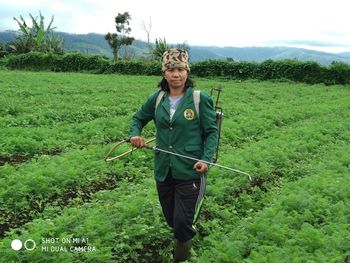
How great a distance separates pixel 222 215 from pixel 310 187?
1986mm

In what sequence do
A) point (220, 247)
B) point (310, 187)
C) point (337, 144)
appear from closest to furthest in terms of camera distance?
1. point (220, 247)
2. point (310, 187)
3. point (337, 144)

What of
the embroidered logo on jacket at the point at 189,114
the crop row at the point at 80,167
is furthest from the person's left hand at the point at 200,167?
the crop row at the point at 80,167

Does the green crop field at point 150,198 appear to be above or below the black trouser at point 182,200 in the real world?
below

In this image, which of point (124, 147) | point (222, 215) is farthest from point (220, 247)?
point (124, 147)

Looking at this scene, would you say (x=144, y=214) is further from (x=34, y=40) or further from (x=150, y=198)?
(x=34, y=40)

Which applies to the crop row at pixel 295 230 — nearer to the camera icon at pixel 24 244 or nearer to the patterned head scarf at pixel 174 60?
the camera icon at pixel 24 244

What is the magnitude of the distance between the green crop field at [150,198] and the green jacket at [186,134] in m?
1.23

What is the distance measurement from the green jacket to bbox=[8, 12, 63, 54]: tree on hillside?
48.9 m

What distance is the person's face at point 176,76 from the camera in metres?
5.07

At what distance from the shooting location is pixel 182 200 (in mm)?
5207

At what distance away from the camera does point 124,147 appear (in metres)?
11.2

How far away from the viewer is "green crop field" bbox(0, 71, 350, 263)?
557 cm

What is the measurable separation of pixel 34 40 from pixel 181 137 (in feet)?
165

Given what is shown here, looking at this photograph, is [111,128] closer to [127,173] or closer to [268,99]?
[127,173]
